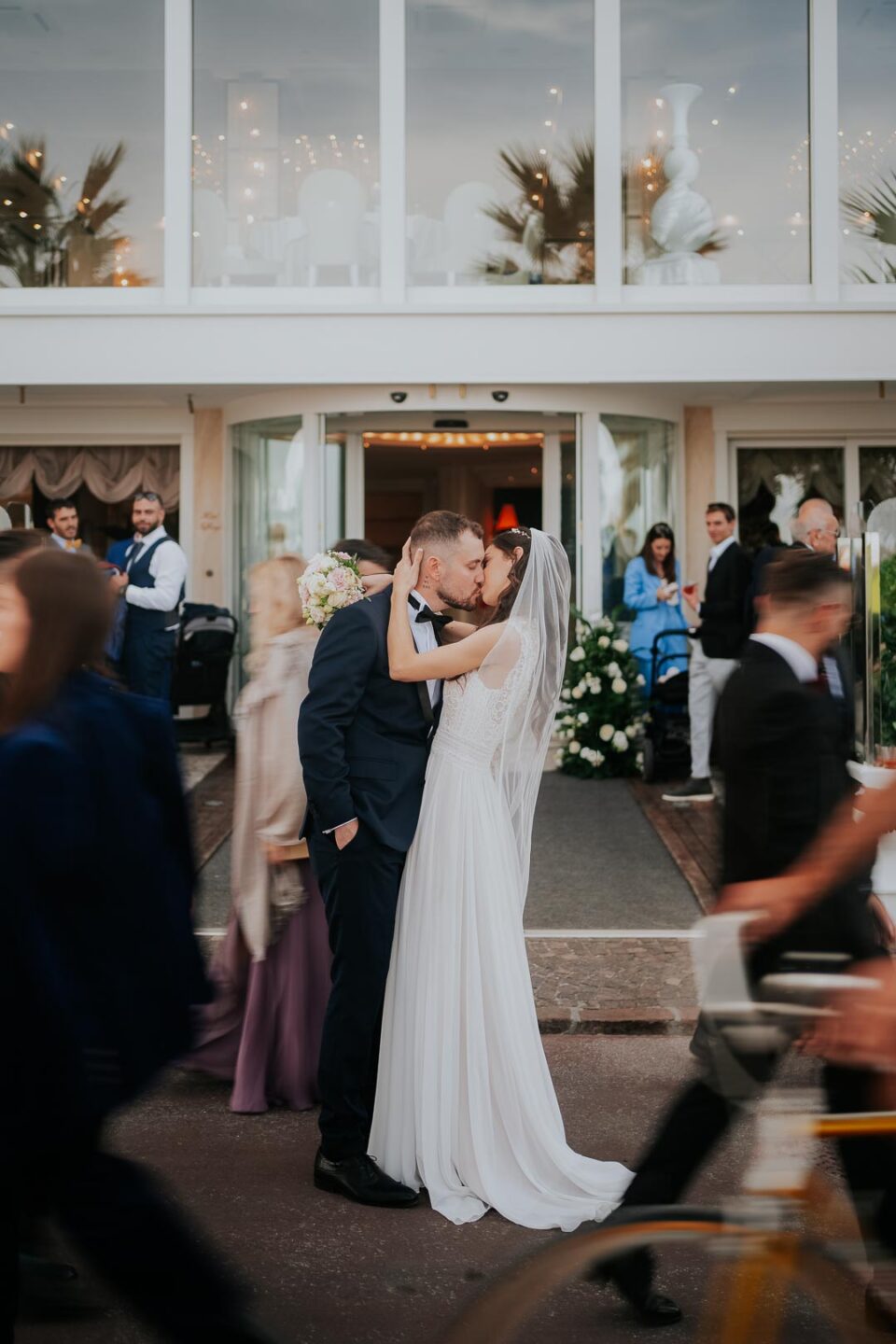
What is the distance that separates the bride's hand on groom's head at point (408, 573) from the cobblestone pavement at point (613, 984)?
233cm

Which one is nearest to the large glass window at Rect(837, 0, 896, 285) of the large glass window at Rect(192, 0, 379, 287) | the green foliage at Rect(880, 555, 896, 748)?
the large glass window at Rect(192, 0, 379, 287)

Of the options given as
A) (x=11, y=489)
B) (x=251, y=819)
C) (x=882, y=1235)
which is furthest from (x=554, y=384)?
(x=882, y=1235)

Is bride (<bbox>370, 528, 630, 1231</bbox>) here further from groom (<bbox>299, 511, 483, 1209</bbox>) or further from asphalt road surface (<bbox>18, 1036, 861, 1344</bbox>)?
asphalt road surface (<bbox>18, 1036, 861, 1344</bbox>)

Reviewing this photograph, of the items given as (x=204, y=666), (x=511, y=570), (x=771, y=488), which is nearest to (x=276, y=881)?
(x=511, y=570)

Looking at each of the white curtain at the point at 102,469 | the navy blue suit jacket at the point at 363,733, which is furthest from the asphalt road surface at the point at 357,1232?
the white curtain at the point at 102,469

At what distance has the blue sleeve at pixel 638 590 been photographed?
38.6 ft

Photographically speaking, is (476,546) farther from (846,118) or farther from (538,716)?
(846,118)

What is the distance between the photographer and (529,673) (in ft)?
14.3

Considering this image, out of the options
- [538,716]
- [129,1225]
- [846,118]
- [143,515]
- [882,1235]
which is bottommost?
[882,1235]

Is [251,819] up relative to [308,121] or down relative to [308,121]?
down

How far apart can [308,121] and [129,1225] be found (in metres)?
11.6

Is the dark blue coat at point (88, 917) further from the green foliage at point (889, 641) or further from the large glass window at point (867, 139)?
the large glass window at point (867, 139)

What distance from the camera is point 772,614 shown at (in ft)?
11.4

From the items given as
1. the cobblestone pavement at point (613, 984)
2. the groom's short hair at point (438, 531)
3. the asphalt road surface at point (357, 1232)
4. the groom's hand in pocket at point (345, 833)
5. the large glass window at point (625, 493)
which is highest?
the large glass window at point (625, 493)
